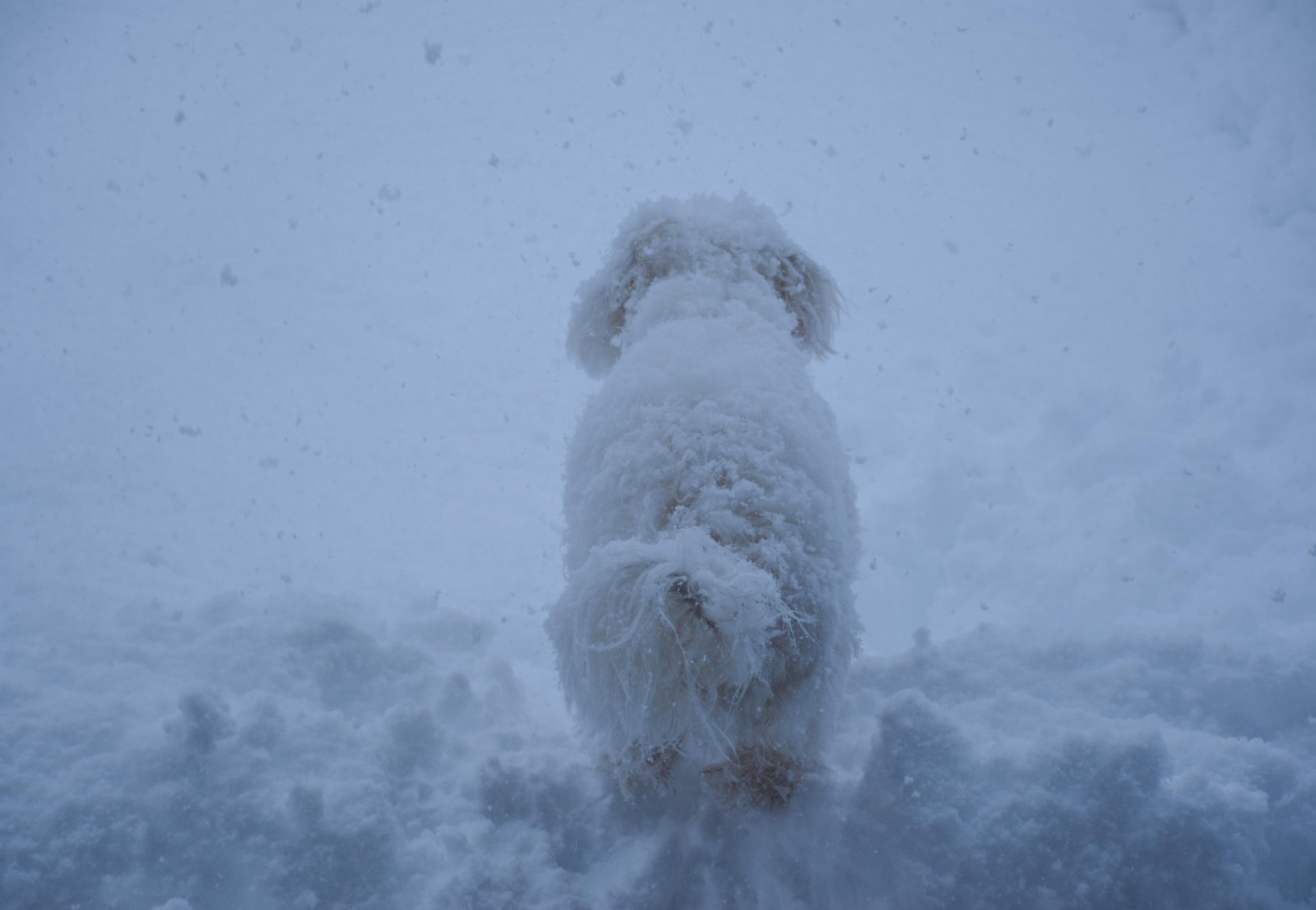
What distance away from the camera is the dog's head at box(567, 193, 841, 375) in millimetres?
2469

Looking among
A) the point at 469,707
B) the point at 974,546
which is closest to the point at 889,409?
the point at 974,546

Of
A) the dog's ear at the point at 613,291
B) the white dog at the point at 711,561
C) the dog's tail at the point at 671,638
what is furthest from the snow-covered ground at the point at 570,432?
the dog's ear at the point at 613,291

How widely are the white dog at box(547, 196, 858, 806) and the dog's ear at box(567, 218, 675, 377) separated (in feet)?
1.30

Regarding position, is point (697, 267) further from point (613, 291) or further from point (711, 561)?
point (711, 561)

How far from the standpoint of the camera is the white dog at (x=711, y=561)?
1355mm

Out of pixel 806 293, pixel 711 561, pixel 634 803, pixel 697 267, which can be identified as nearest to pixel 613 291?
pixel 697 267

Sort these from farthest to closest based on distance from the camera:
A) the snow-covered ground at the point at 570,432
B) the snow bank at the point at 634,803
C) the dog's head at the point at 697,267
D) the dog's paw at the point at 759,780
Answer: the dog's head at the point at 697,267 → the dog's paw at the point at 759,780 → the snow-covered ground at the point at 570,432 → the snow bank at the point at 634,803

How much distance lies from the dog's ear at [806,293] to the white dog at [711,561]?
0.44m

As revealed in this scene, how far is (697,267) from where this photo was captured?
7.93 feet

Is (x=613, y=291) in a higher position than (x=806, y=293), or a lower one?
lower

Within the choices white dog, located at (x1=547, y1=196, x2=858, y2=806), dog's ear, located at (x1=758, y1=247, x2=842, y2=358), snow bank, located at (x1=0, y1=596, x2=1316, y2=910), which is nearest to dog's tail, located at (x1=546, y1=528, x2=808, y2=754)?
white dog, located at (x1=547, y1=196, x2=858, y2=806)

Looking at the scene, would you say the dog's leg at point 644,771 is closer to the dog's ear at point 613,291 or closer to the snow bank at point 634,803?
the snow bank at point 634,803

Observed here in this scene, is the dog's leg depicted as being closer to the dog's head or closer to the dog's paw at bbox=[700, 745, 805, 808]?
the dog's paw at bbox=[700, 745, 805, 808]

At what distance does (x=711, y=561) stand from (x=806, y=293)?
1.54 metres
